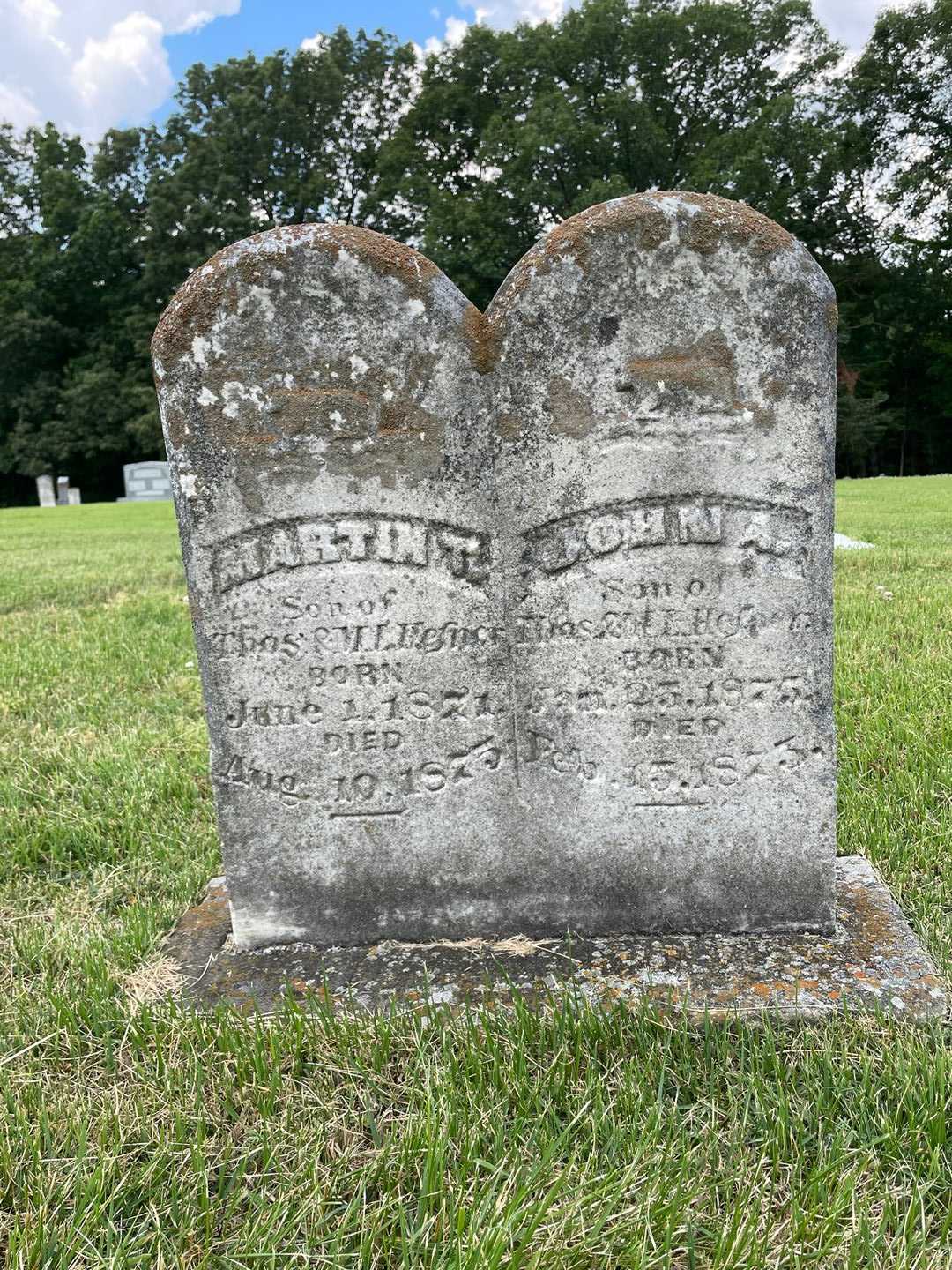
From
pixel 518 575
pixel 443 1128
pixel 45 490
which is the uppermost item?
pixel 45 490

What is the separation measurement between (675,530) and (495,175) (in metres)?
33.7

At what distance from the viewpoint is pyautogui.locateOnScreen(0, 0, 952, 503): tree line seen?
30219 mm

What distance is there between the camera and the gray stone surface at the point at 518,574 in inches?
87.8

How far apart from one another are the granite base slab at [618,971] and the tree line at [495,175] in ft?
88.9

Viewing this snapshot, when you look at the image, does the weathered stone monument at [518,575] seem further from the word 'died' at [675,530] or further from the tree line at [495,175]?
the tree line at [495,175]

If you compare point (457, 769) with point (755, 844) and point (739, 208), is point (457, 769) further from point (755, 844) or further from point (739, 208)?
point (739, 208)

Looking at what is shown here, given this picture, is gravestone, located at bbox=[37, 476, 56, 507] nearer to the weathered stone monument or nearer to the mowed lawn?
the mowed lawn

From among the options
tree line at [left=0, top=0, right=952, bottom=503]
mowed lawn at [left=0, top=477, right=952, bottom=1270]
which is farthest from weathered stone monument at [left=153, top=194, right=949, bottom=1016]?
tree line at [left=0, top=0, right=952, bottom=503]

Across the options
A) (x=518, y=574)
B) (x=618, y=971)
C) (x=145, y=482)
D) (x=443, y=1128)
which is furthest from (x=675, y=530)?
(x=145, y=482)

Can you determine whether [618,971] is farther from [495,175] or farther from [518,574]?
[495,175]

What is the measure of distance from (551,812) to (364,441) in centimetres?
108

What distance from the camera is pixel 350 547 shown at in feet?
7.80

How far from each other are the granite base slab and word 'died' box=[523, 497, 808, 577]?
0.97 m

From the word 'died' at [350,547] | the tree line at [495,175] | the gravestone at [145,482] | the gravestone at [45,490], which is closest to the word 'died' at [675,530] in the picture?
the word 'died' at [350,547]
